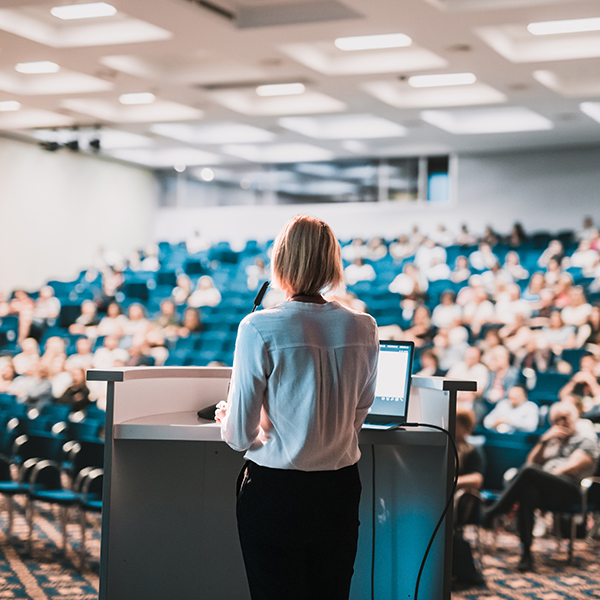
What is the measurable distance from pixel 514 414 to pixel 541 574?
1419 millimetres

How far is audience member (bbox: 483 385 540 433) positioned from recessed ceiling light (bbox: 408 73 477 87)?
335 centimetres

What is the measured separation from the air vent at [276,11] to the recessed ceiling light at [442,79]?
170 cm

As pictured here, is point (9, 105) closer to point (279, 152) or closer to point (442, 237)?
point (279, 152)

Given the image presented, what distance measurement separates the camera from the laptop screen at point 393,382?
2117 millimetres

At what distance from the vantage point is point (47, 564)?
359 centimetres

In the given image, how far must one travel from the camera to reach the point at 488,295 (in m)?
7.25

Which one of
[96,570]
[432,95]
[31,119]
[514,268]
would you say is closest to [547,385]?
[514,268]

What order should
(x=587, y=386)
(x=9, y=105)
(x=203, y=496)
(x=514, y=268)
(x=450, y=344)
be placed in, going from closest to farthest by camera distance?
1. (x=203, y=496)
2. (x=587, y=386)
3. (x=450, y=344)
4. (x=514, y=268)
5. (x=9, y=105)

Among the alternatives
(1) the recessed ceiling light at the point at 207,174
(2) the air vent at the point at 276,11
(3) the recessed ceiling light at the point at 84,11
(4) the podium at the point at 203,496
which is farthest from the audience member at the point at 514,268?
(4) the podium at the point at 203,496

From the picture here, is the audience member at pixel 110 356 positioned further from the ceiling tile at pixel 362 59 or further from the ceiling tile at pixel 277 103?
the ceiling tile at pixel 362 59

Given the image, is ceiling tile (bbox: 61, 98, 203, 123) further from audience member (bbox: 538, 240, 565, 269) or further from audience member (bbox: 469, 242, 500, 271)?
audience member (bbox: 538, 240, 565, 269)

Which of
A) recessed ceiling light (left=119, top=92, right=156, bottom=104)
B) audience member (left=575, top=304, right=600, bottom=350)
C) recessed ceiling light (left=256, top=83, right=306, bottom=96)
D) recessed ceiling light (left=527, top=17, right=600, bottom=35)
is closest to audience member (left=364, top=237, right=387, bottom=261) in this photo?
recessed ceiling light (left=256, top=83, right=306, bottom=96)

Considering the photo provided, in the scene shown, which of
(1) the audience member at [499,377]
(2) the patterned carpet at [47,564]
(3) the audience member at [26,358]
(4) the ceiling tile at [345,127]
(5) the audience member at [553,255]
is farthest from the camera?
(4) the ceiling tile at [345,127]

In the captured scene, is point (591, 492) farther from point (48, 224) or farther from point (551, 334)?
point (48, 224)
